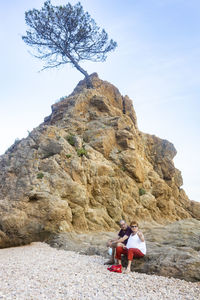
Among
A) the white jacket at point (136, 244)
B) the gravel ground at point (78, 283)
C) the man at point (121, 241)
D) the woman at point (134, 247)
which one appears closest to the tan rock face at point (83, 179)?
the gravel ground at point (78, 283)

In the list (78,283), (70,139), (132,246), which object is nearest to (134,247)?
(132,246)

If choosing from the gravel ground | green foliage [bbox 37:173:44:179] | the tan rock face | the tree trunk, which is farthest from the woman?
the tree trunk

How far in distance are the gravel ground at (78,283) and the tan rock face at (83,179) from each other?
4.12 m

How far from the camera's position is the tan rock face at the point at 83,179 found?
1366cm

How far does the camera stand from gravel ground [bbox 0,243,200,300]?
6.32m

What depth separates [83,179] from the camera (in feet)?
54.1

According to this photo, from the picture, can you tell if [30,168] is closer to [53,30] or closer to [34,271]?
[34,271]

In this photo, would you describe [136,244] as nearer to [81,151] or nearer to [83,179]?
[83,179]

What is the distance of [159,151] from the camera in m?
27.7

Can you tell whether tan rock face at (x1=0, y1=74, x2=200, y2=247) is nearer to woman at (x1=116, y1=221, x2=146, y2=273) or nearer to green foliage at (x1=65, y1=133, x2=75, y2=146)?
green foliage at (x1=65, y1=133, x2=75, y2=146)

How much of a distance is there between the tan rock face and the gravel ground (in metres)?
4.12

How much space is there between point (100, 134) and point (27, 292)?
52.5 ft

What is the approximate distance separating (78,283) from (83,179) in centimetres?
962

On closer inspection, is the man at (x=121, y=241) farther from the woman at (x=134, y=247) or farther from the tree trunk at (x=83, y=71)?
the tree trunk at (x=83, y=71)
